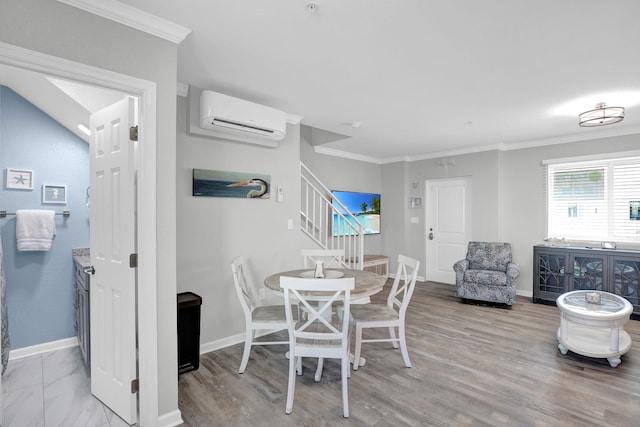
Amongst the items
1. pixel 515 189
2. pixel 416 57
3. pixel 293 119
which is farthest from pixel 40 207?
pixel 515 189

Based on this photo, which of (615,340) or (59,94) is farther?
(615,340)

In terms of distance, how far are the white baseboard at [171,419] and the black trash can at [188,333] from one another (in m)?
0.65

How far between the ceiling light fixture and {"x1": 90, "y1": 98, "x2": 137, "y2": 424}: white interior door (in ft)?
14.5

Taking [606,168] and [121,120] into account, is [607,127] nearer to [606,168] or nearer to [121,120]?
[606,168]

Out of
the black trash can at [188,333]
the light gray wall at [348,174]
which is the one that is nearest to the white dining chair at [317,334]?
the black trash can at [188,333]

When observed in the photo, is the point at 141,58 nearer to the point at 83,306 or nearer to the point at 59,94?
the point at 59,94

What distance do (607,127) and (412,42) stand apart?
157 inches

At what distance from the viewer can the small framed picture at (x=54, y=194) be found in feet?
10.1

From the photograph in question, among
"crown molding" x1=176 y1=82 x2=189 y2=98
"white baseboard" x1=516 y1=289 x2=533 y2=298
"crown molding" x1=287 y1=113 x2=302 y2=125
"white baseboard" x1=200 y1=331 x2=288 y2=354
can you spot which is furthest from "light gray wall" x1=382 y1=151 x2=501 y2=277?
"crown molding" x1=176 y1=82 x2=189 y2=98

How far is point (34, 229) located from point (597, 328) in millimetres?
5347

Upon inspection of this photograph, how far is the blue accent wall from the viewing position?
2893mm

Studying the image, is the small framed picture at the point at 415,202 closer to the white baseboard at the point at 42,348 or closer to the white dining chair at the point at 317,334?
the white dining chair at the point at 317,334

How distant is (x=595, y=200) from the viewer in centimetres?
476

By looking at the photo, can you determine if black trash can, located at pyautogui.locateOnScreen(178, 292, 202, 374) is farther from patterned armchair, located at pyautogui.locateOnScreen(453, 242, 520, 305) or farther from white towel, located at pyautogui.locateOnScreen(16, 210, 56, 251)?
patterned armchair, located at pyautogui.locateOnScreen(453, 242, 520, 305)
